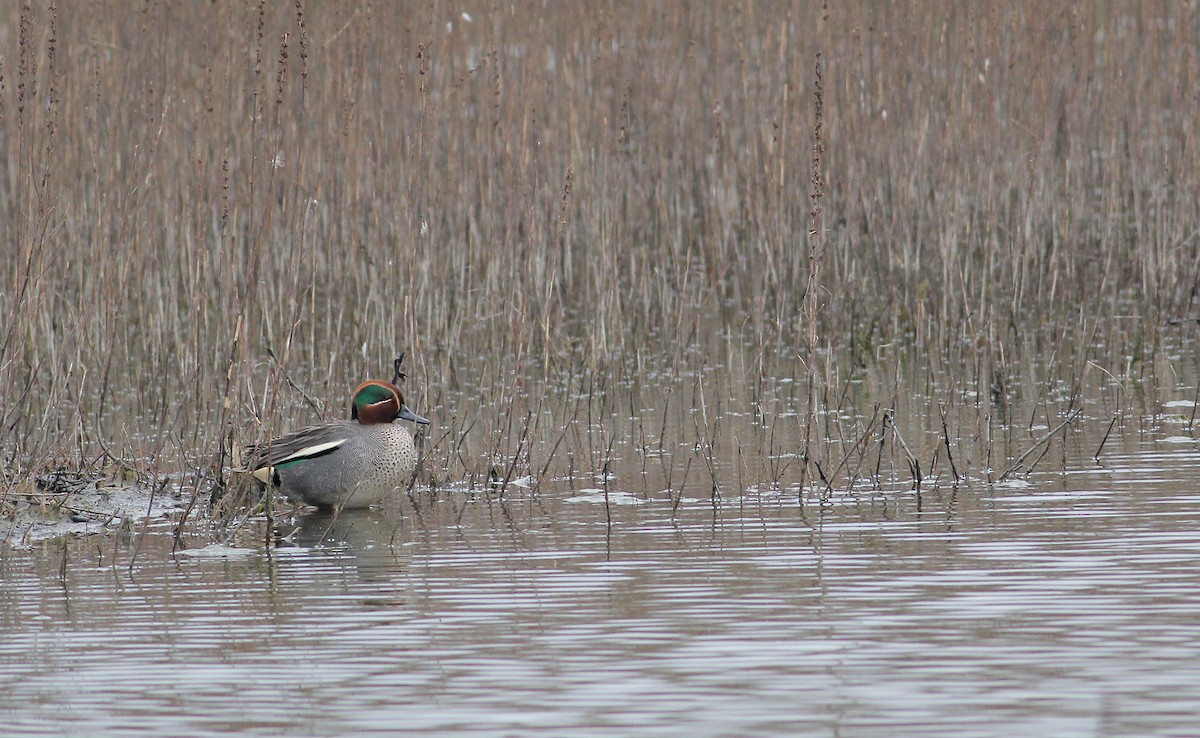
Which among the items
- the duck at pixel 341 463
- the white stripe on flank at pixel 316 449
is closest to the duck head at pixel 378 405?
the duck at pixel 341 463

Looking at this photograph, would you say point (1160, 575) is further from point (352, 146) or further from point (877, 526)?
point (352, 146)

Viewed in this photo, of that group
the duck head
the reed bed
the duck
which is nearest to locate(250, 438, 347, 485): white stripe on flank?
the duck

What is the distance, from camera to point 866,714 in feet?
12.8

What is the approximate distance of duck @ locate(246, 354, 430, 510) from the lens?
22.5ft

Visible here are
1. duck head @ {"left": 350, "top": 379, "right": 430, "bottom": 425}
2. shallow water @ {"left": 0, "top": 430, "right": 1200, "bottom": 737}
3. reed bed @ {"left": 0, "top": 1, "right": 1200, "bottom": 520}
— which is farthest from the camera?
reed bed @ {"left": 0, "top": 1, "right": 1200, "bottom": 520}

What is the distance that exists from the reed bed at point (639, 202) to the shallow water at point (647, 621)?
2079 millimetres

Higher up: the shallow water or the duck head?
the duck head

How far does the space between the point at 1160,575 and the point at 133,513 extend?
368 centimetres

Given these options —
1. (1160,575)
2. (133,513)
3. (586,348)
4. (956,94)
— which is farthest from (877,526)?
(956,94)

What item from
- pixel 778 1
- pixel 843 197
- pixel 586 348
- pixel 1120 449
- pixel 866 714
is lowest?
pixel 866 714

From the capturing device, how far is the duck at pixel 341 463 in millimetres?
6844

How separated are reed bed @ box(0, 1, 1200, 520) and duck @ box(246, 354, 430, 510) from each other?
1219 millimetres

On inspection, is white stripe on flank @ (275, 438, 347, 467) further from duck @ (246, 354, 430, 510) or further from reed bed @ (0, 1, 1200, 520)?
reed bed @ (0, 1, 1200, 520)

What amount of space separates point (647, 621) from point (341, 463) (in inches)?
93.8
